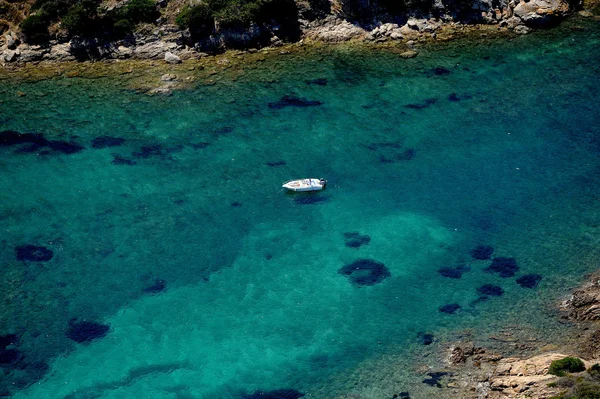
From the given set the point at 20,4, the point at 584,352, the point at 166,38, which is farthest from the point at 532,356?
the point at 20,4

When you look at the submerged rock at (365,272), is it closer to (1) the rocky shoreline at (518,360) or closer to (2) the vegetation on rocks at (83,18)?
(1) the rocky shoreline at (518,360)

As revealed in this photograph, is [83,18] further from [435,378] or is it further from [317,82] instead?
[435,378]

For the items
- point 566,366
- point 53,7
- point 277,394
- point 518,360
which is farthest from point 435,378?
point 53,7

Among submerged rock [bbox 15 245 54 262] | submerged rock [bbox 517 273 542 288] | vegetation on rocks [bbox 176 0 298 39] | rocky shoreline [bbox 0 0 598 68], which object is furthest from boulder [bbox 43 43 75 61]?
submerged rock [bbox 517 273 542 288]

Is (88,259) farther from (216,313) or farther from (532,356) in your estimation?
(532,356)

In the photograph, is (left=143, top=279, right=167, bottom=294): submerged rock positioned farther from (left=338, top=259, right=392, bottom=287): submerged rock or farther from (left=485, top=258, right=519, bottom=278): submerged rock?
(left=485, top=258, right=519, bottom=278): submerged rock

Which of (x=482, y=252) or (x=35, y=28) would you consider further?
(x=35, y=28)
